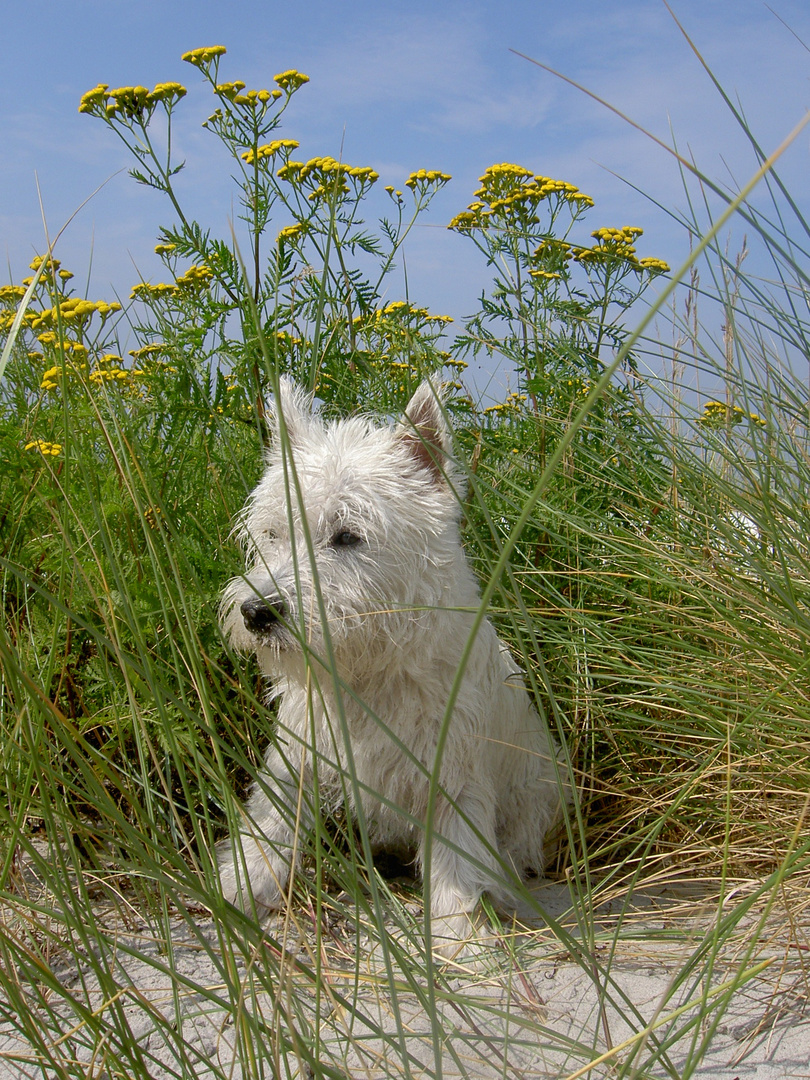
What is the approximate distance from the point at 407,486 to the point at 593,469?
1232 millimetres

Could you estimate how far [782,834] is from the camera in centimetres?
243

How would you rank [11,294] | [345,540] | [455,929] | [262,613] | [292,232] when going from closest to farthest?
[262,613], [455,929], [345,540], [292,232], [11,294]

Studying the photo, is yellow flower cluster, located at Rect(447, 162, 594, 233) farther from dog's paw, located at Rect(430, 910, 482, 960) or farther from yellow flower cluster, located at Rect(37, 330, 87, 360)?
dog's paw, located at Rect(430, 910, 482, 960)

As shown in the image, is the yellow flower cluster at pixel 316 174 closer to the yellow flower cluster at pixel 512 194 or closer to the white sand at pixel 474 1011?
the yellow flower cluster at pixel 512 194

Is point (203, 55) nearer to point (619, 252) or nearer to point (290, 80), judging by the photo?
point (290, 80)

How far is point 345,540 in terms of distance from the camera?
2.58 metres

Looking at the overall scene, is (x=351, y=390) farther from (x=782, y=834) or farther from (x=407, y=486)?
(x=782, y=834)

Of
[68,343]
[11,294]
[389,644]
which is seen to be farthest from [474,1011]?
[11,294]

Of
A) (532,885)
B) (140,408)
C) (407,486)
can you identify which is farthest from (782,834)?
(140,408)

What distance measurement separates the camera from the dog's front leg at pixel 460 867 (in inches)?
96.9

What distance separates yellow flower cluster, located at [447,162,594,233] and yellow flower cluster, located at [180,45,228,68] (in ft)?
4.00

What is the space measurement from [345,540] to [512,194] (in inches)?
87.6

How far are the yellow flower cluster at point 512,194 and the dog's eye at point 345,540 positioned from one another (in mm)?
1929

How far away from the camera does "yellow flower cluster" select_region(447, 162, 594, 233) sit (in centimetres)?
390
